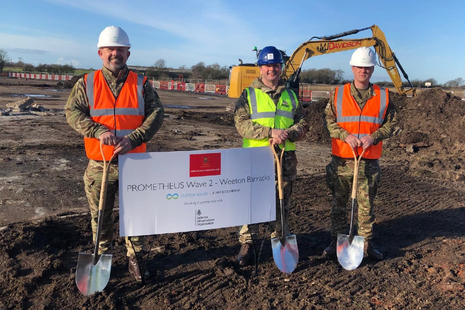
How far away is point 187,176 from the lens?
3811 mm

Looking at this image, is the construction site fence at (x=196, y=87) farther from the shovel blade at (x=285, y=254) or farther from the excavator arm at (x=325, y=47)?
the shovel blade at (x=285, y=254)

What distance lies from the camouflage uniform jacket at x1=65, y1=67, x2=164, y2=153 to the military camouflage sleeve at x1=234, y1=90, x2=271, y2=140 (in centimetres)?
88

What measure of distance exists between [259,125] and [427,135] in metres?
10.4

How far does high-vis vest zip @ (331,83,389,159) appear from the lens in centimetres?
432

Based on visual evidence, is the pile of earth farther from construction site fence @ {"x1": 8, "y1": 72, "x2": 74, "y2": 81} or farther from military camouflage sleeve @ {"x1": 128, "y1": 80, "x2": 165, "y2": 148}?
construction site fence @ {"x1": 8, "y1": 72, "x2": 74, "y2": 81}

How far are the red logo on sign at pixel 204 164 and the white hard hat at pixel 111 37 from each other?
1.29 metres

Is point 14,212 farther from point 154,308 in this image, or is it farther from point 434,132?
point 434,132

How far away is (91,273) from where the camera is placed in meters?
3.51

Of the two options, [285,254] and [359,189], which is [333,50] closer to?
[359,189]

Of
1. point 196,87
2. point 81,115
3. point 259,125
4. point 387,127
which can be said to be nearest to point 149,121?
point 81,115

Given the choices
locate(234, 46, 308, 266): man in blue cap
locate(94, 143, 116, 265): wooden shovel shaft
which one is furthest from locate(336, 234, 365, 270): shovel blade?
locate(94, 143, 116, 265): wooden shovel shaft

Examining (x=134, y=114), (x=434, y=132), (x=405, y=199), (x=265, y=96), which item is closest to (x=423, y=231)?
(x=405, y=199)

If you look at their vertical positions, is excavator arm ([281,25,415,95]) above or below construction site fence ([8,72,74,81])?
below

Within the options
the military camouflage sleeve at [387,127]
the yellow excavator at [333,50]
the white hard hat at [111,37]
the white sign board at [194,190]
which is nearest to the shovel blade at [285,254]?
the white sign board at [194,190]
